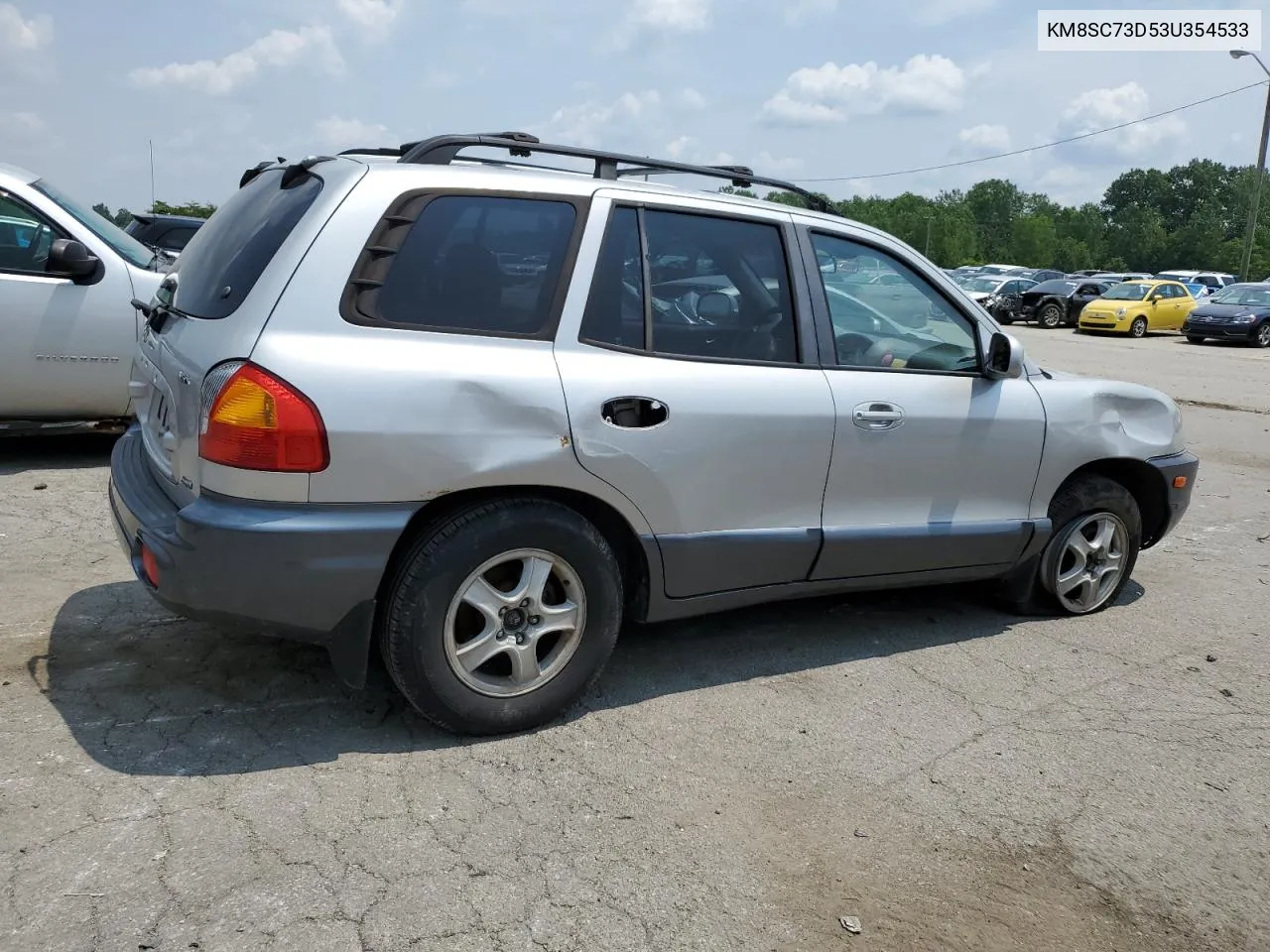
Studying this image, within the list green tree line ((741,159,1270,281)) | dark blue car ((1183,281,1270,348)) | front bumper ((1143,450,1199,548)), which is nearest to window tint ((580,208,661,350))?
front bumper ((1143,450,1199,548))

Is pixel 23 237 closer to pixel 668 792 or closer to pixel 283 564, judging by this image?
pixel 283 564

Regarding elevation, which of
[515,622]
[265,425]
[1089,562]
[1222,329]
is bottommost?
[1089,562]

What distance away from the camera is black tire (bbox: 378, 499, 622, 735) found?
127 inches

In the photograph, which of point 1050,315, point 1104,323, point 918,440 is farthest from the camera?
point 1050,315

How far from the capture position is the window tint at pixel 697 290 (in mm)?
3553

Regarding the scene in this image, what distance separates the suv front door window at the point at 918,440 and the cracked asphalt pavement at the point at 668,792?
19.3 inches

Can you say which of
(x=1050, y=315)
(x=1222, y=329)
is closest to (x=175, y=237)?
(x=1222, y=329)

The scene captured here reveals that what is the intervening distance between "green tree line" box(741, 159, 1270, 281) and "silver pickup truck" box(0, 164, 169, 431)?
229 ft

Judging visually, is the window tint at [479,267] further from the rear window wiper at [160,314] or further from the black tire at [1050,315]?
the black tire at [1050,315]

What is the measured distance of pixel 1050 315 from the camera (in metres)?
30.2

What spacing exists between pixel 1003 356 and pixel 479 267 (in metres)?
2.20

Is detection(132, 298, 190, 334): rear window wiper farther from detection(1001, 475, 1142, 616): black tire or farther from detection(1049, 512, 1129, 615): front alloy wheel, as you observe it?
detection(1049, 512, 1129, 615): front alloy wheel

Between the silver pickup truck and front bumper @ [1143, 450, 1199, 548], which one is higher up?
the silver pickup truck

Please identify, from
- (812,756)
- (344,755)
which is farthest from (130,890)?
(812,756)
